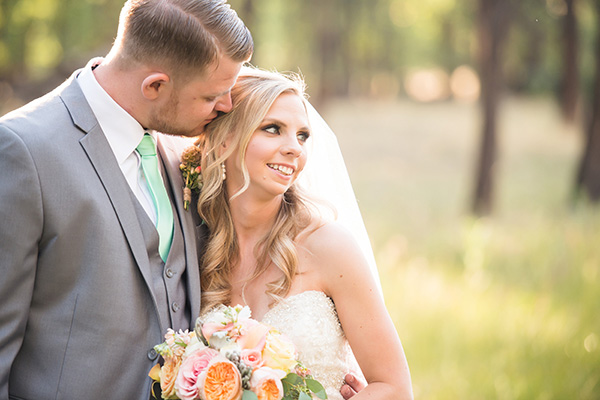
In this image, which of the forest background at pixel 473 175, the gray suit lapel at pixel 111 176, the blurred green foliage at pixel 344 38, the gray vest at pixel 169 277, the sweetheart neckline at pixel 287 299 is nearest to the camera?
the gray suit lapel at pixel 111 176

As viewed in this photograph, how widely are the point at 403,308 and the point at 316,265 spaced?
3.51 m

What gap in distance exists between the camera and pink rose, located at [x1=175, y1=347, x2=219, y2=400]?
238 cm

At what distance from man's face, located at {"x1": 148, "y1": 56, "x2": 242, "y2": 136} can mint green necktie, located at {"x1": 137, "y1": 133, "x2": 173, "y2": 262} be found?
104mm

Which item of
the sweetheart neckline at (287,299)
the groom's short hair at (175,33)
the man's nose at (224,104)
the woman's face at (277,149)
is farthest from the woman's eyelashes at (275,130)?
the sweetheart neckline at (287,299)

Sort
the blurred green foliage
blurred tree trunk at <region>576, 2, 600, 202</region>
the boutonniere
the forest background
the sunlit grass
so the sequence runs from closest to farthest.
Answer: the boutonniere → the sunlit grass → the forest background → blurred tree trunk at <region>576, 2, 600, 202</region> → the blurred green foliage

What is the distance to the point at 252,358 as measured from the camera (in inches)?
95.6

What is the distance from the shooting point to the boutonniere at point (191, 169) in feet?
10.8

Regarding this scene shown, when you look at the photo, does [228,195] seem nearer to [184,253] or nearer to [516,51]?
[184,253]

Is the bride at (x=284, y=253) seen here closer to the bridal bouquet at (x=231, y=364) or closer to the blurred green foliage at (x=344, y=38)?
the bridal bouquet at (x=231, y=364)

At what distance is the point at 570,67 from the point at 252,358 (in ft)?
65.5

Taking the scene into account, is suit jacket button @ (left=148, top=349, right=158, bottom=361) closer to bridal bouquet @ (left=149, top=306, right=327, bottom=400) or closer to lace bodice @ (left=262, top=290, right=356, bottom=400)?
bridal bouquet @ (left=149, top=306, right=327, bottom=400)

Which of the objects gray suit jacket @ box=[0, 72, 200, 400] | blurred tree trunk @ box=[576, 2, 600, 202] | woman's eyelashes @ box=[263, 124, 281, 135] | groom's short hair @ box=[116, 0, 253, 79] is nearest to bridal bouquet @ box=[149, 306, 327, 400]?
gray suit jacket @ box=[0, 72, 200, 400]

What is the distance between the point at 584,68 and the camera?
81.0 ft

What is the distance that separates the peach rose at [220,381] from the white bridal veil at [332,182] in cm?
155
